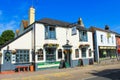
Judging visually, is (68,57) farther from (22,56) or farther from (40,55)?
(22,56)

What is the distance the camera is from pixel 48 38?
21.8 m

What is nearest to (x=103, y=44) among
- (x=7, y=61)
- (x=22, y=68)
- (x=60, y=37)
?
(x=60, y=37)

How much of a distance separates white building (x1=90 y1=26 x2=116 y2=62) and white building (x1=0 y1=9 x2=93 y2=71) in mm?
5157

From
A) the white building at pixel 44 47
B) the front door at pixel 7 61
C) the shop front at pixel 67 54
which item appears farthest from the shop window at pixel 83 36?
the front door at pixel 7 61

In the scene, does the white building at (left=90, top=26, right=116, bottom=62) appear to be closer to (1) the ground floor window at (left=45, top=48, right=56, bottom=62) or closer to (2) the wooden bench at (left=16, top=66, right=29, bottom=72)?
(1) the ground floor window at (left=45, top=48, right=56, bottom=62)

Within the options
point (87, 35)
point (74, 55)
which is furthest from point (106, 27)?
point (74, 55)

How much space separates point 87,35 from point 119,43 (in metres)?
14.6

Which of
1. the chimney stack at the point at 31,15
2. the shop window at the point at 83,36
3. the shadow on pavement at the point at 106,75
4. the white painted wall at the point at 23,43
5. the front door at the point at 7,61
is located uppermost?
the chimney stack at the point at 31,15

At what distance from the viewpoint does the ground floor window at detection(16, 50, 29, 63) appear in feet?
63.2

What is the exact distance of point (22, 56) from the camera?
64.3 feet

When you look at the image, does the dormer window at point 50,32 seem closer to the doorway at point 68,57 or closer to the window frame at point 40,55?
the window frame at point 40,55

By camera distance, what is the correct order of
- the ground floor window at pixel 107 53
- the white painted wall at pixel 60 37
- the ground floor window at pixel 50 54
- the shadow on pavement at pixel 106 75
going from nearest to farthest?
1. the shadow on pavement at pixel 106 75
2. the white painted wall at pixel 60 37
3. the ground floor window at pixel 50 54
4. the ground floor window at pixel 107 53

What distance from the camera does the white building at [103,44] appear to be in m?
31.3

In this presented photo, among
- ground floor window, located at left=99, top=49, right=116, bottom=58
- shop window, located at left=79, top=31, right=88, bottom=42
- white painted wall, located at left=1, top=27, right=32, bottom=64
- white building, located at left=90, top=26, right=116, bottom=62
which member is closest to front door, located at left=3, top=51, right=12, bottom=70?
white painted wall, located at left=1, top=27, right=32, bottom=64
